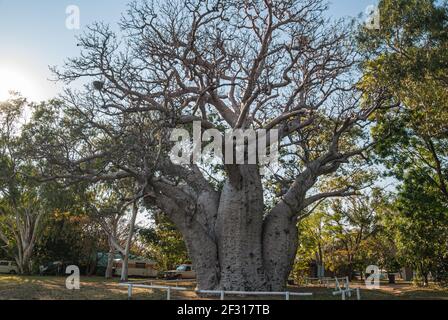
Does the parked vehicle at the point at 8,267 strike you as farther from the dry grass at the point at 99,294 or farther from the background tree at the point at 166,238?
the dry grass at the point at 99,294

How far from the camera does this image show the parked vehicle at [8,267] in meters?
29.3

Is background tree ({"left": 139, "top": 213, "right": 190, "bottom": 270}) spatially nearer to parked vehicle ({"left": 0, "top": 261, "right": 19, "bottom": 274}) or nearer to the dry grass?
parked vehicle ({"left": 0, "top": 261, "right": 19, "bottom": 274})

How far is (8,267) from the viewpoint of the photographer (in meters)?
29.6

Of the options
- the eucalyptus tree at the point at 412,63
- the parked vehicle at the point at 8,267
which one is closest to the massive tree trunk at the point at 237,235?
the eucalyptus tree at the point at 412,63

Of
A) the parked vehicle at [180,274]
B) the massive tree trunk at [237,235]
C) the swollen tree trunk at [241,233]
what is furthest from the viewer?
the parked vehicle at [180,274]

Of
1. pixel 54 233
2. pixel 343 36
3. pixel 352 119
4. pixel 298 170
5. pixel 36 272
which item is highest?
Result: pixel 343 36

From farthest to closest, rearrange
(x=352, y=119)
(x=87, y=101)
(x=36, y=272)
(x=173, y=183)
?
(x=36, y=272), (x=352, y=119), (x=173, y=183), (x=87, y=101)

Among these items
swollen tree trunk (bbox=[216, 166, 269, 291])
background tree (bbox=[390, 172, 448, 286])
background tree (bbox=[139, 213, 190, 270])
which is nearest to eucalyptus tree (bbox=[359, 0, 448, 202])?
background tree (bbox=[390, 172, 448, 286])

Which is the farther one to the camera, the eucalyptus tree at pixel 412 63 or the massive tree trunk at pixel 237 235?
the massive tree trunk at pixel 237 235

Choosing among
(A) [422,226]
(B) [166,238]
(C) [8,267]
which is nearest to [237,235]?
(A) [422,226]
